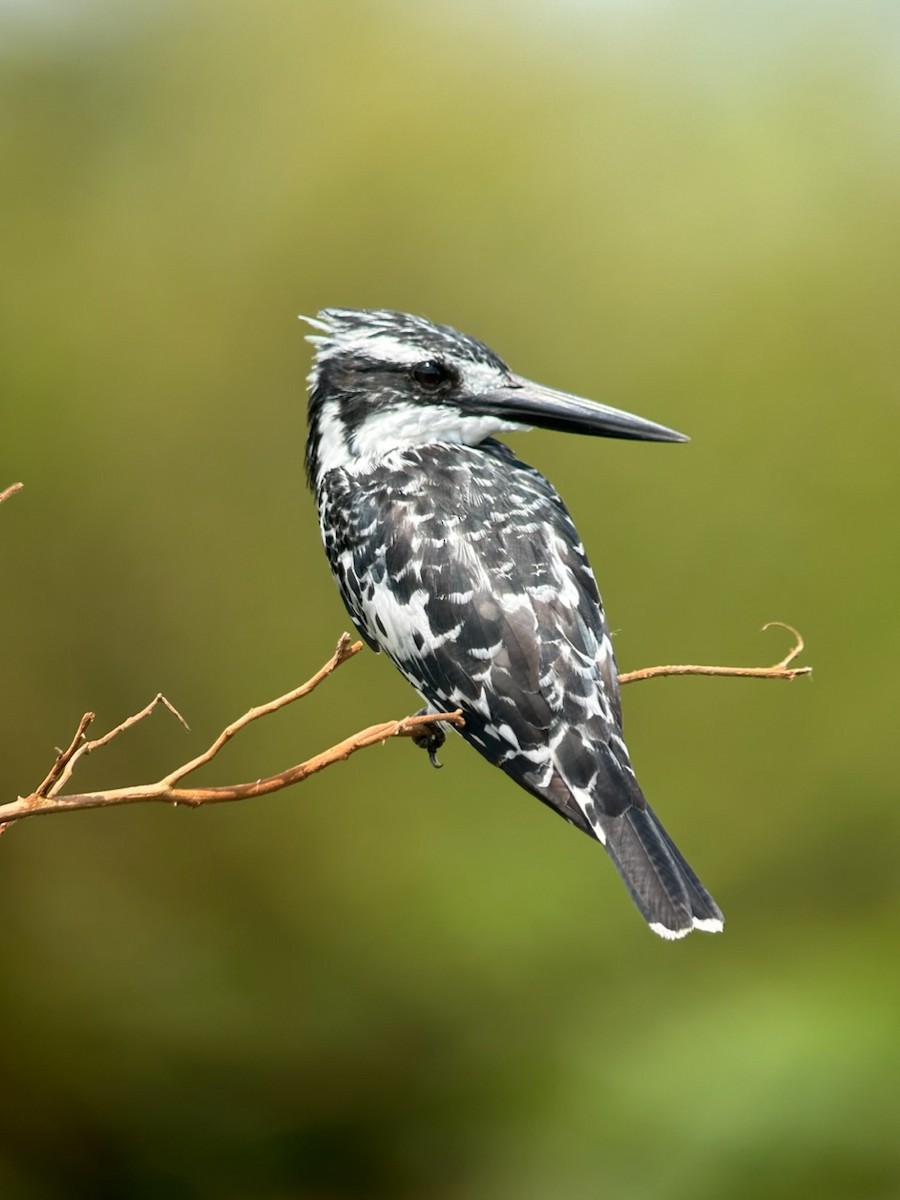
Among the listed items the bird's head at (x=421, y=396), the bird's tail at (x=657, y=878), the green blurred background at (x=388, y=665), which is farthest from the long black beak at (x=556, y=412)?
the green blurred background at (x=388, y=665)

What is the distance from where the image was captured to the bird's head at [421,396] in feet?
10.1

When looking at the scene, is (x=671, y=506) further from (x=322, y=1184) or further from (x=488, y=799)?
(x=322, y=1184)

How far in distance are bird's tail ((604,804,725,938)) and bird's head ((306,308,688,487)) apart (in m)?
0.83

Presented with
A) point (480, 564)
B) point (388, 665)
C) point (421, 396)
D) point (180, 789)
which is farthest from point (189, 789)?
point (388, 665)

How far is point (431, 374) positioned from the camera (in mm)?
3111

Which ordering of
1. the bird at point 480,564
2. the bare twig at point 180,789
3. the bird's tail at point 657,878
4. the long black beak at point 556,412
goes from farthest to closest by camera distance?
the long black beak at point 556,412 → the bird at point 480,564 → the bird's tail at point 657,878 → the bare twig at point 180,789

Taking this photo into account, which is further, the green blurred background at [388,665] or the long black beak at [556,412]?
the green blurred background at [388,665]

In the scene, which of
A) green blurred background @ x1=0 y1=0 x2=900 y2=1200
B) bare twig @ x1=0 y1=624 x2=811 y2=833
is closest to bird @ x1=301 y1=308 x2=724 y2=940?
bare twig @ x1=0 y1=624 x2=811 y2=833

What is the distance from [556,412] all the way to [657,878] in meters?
1.03

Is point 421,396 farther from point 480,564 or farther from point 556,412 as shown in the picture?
point 480,564

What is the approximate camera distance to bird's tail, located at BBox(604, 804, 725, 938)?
8.22 feet

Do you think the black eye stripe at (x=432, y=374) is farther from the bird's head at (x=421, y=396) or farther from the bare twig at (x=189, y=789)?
the bare twig at (x=189, y=789)

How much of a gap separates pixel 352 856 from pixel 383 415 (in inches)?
324

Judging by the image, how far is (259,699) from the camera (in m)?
9.55
